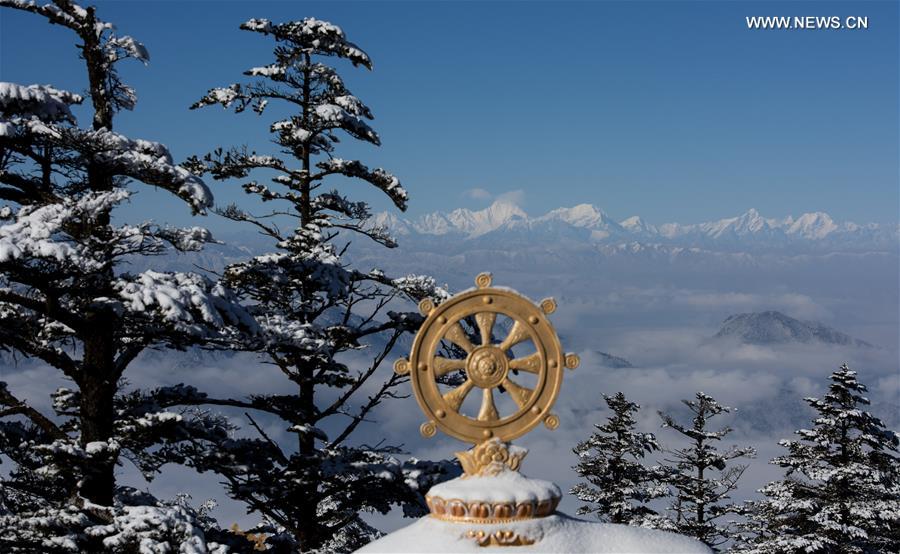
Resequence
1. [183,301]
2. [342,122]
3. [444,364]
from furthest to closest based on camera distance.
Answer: [342,122] < [183,301] < [444,364]

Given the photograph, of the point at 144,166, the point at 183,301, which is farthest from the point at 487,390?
the point at 144,166

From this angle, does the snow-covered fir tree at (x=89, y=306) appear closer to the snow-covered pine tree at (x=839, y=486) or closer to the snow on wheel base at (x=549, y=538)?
the snow on wheel base at (x=549, y=538)

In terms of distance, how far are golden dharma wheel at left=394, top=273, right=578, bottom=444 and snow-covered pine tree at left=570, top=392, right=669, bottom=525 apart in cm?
1977

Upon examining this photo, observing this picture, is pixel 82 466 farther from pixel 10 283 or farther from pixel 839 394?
pixel 839 394

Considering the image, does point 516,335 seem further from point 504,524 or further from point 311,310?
point 311,310

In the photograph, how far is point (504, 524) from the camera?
20.2 ft

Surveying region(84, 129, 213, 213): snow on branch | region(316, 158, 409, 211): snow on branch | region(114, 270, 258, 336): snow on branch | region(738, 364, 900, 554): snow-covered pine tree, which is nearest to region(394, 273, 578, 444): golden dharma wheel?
region(114, 270, 258, 336): snow on branch

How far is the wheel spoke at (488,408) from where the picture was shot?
20.9ft

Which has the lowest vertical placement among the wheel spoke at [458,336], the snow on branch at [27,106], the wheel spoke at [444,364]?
the wheel spoke at [444,364]

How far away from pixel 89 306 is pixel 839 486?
19.3 metres

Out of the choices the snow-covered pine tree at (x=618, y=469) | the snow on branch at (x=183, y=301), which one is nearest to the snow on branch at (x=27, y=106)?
the snow on branch at (x=183, y=301)

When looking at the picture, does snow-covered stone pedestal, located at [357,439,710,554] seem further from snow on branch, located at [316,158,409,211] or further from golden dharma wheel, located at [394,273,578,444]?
snow on branch, located at [316,158,409,211]

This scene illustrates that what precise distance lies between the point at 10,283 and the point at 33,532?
141 inches

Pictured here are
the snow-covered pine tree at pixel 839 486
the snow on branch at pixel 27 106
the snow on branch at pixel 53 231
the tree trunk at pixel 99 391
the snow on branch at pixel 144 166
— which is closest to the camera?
the snow on branch at pixel 53 231
